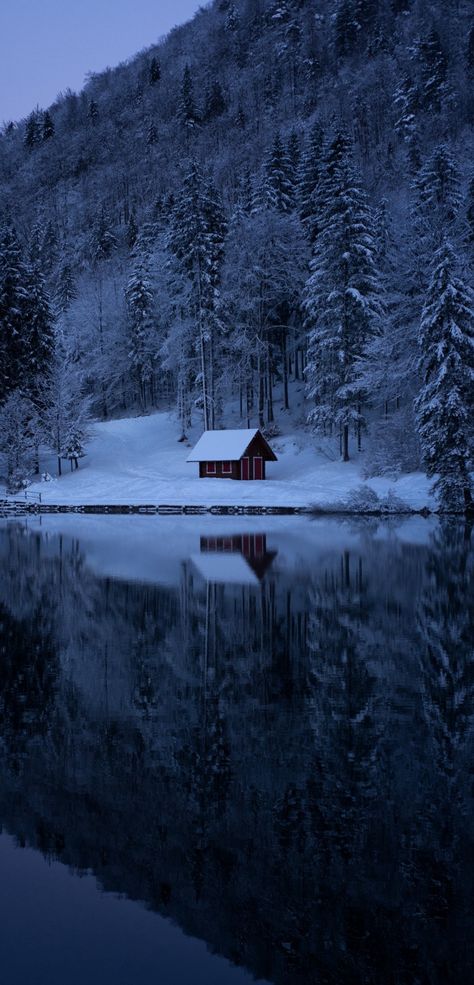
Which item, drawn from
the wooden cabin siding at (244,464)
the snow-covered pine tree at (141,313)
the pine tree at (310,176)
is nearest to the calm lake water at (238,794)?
the wooden cabin siding at (244,464)

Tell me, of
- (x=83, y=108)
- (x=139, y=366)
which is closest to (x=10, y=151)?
(x=83, y=108)

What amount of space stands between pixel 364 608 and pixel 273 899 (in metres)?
10.6

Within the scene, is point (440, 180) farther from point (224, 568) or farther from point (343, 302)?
point (224, 568)

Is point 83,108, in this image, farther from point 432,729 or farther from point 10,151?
point 432,729

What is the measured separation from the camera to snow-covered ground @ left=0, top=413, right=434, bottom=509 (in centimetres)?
4472

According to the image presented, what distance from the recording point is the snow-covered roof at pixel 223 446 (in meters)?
50.8

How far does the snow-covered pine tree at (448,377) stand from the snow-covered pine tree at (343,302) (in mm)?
10599

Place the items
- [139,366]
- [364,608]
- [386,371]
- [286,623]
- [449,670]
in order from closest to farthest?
[449,670] → [286,623] → [364,608] → [386,371] → [139,366]

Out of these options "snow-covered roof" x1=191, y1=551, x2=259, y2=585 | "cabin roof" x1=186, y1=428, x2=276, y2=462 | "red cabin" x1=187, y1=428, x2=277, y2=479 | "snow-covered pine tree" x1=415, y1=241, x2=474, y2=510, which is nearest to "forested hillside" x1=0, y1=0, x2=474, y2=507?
"snow-covered pine tree" x1=415, y1=241, x2=474, y2=510

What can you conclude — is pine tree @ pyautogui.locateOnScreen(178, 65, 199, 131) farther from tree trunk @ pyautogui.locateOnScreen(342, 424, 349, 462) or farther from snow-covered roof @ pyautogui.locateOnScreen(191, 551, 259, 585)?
snow-covered roof @ pyautogui.locateOnScreen(191, 551, 259, 585)

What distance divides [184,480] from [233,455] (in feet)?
13.3

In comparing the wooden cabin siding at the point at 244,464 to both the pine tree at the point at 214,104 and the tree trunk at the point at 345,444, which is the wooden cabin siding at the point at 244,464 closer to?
the tree trunk at the point at 345,444

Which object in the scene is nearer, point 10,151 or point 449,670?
point 449,670

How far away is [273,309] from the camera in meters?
57.4
